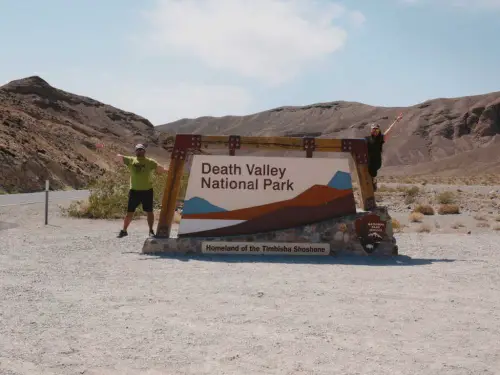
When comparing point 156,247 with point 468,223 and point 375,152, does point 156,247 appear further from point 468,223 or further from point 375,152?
point 468,223

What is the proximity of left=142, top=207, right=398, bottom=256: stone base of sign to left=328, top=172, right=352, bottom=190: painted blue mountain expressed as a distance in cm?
54

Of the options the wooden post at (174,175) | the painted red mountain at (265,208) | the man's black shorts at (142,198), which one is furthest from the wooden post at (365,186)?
the man's black shorts at (142,198)

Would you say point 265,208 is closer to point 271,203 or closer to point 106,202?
point 271,203

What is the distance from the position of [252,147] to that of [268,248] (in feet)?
5.93

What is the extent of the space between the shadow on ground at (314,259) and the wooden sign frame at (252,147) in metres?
0.88

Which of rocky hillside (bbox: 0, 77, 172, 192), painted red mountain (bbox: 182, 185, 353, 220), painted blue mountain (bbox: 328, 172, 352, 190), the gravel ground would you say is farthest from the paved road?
painted blue mountain (bbox: 328, 172, 352, 190)

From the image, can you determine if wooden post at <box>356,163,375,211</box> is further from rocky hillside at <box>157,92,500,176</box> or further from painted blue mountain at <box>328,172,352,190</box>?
rocky hillside at <box>157,92,500,176</box>

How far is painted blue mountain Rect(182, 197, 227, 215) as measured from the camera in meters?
10.6

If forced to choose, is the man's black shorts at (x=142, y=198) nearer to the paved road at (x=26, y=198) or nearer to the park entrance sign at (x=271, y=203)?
the park entrance sign at (x=271, y=203)

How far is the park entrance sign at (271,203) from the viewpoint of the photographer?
10461mm

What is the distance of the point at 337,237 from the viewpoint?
10.5 meters

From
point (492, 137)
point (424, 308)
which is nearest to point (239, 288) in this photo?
point (424, 308)

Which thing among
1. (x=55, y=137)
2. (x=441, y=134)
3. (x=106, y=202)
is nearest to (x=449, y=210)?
(x=106, y=202)

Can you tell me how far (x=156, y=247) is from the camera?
10391 millimetres
